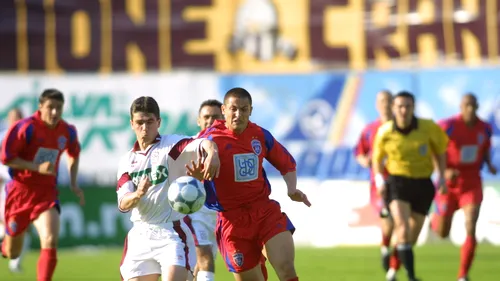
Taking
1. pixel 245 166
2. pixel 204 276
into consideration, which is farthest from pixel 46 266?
pixel 245 166

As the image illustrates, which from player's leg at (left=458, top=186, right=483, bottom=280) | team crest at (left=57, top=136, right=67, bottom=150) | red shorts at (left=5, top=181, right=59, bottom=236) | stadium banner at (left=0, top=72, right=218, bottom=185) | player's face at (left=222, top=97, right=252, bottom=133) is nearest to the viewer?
player's face at (left=222, top=97, right=252, bottom=133)

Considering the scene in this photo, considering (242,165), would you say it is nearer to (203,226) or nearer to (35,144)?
(203,226)

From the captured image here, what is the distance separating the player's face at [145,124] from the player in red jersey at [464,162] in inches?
264

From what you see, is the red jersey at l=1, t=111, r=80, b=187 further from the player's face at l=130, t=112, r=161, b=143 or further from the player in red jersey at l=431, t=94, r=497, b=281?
the player in red jersey at l=431, t=94, r=497, b=281

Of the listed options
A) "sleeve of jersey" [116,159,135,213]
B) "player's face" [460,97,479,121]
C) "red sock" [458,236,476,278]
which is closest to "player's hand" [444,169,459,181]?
"player's face" [460,97,479,121]

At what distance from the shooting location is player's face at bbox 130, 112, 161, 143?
27.1 feet

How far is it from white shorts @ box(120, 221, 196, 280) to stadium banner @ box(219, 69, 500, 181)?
600 inches

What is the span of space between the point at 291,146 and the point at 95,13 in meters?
6.34

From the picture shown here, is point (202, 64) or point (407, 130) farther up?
point (202, 64)

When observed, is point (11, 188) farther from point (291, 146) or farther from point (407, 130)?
point (291, 146)

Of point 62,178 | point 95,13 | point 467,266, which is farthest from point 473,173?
Answer: point 95,13

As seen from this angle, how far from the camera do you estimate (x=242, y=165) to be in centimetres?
898

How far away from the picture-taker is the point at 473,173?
14.5 meters

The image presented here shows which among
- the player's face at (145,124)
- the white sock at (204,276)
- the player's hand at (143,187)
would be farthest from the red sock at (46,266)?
the player's hand at (143,187)
